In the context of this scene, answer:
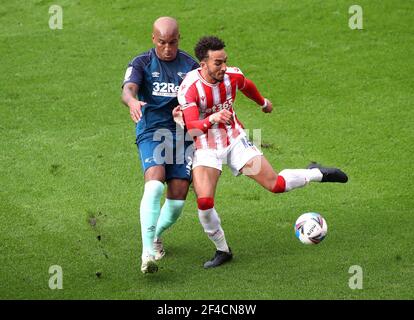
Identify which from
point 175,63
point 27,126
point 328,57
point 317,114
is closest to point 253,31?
point 328,57

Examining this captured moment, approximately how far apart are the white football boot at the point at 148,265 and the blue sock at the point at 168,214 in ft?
2.43

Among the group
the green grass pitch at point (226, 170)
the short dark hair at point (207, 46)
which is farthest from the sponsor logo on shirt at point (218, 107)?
the green grass pitch at point (226, 170)

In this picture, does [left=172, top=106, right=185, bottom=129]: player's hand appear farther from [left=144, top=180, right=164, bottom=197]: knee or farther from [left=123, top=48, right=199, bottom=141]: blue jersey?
[left=144, top=180, right=164, bottom=197]: knee

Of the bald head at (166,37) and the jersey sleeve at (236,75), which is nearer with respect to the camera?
the bald head at (166,37)

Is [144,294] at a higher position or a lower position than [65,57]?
lower

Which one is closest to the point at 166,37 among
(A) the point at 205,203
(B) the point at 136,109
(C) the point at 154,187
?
(B) the point at 136,109

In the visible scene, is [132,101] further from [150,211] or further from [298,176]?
[298,176]

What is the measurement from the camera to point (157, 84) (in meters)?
9.10

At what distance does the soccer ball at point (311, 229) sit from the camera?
8.84 m

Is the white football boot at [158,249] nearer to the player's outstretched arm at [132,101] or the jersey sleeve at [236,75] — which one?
the player's outstretched arm at [132,101]

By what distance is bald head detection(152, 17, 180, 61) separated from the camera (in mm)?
8867

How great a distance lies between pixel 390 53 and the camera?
14.1 meters

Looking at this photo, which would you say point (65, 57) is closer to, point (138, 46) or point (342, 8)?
point (138, 46)

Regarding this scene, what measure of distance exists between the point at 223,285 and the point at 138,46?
21.6 ft
